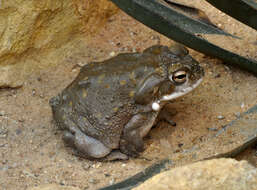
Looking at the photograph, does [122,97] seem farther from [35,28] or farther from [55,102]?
[35,28]

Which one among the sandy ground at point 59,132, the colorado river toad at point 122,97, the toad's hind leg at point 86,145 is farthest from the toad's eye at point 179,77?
the toad's hind leg at point 86,145

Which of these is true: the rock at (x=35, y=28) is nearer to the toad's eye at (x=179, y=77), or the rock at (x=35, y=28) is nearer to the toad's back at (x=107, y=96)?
the toad's back at (x=107, y=96)

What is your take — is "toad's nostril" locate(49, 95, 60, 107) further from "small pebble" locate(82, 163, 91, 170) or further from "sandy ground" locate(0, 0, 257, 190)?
"small pebble" locate(82, 163, 91, 170)

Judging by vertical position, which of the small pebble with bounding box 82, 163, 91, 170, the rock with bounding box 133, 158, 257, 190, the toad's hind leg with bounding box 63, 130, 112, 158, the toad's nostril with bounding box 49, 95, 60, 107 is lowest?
the small pebble with bounding box 82, 163, 91, 170

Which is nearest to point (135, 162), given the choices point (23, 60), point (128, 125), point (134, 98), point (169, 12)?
point (128, 125)

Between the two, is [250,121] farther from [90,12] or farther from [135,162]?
[90,12]

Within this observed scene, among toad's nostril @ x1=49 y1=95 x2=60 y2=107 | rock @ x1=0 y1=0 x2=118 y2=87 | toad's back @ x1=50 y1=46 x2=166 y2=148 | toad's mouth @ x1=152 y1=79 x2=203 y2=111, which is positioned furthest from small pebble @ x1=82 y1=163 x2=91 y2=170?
rock @ x1=0 y1=0 x2=118 y2=87
